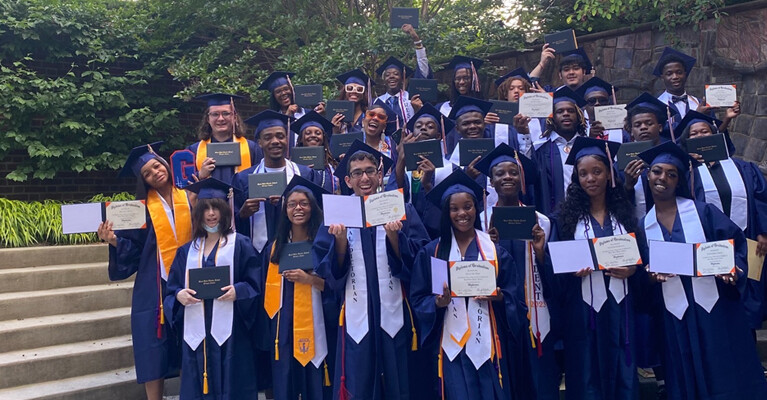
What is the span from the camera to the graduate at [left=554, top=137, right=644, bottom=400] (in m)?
3.99

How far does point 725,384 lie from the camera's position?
3.85 metres

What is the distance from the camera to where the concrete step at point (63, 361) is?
16.3 ft

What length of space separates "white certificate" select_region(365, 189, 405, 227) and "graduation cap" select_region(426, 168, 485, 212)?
0.36m

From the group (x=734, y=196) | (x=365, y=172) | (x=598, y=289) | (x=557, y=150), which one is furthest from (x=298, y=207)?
(x=734, y=196)

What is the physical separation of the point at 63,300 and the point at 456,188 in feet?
13.0

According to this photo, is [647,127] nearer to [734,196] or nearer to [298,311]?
[734,196]

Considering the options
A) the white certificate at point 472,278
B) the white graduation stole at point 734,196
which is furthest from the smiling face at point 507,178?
the white graduation stole at point 734,196

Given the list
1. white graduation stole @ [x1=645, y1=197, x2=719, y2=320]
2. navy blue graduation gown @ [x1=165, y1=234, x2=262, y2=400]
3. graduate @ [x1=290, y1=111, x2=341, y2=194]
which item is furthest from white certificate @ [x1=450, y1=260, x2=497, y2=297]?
graduate @ [x1=290, y1=111, x2=341, y2=194]

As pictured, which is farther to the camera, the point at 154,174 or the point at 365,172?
the point at 154,174

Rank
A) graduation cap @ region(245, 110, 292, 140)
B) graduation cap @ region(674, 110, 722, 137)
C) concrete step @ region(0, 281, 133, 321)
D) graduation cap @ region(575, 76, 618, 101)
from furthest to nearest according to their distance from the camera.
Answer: graduation cap @ region(575, 76, 618, 101) → concrete step @ region(0, 281, 133, 321) → graduation cap @ region(245, 110, 292, 140) → graduation cap @ region(674, 110, 722, 137)

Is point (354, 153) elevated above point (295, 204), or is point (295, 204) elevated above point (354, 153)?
point (354, 153)

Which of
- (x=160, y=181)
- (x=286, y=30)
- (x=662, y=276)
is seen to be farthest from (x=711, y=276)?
(x=286, y=30)

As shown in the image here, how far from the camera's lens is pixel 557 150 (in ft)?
17.7

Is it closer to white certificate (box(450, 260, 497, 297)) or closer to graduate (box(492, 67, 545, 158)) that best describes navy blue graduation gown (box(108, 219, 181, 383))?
white certificate (box(450, 260, 497, 297))
